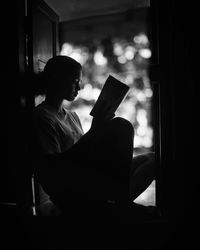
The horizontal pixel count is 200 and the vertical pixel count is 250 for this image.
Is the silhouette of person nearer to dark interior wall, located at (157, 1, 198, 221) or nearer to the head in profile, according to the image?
the head in profile

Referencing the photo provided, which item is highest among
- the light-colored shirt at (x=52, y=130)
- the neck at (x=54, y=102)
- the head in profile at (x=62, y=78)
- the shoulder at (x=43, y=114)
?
the head in profile at (x=62, y=78)

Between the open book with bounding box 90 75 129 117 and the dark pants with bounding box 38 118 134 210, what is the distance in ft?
0.28

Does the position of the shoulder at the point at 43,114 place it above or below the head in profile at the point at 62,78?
below

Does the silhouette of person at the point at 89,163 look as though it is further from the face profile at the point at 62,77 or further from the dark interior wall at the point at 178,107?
the dark interior wall at the point at 178,107

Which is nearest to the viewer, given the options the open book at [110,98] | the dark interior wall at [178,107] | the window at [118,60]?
the dark interior wall at [178,107]

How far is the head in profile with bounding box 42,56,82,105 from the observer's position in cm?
137

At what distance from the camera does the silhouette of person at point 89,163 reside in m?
1.15

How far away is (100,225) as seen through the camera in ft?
3.93

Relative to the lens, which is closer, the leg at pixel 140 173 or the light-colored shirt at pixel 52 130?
the light-colored shirt at pixel 52 130

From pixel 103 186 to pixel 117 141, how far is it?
0.24m

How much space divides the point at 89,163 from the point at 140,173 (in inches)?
13.3

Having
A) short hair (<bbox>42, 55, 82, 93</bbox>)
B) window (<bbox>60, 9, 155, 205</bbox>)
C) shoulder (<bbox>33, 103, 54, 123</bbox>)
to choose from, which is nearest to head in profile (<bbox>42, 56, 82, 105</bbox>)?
short hair (<bbox>42, 55, 82, 93</bbox>)

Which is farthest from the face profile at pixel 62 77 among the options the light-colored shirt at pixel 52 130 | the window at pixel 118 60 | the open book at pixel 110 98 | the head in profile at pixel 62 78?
the window at pixel 118 60

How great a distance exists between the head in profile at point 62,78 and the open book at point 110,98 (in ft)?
0.78
